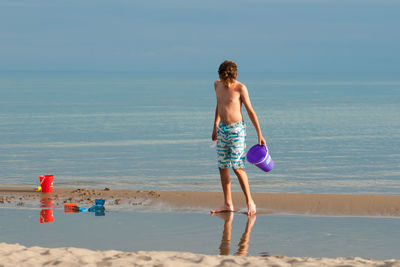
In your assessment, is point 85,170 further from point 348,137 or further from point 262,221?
point 348,137

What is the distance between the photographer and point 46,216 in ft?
26.4

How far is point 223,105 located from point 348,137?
14.6m

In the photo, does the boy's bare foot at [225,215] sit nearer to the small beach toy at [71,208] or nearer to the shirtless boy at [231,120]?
the shirtless boy at [231,120]

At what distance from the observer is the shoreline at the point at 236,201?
839 centimetres

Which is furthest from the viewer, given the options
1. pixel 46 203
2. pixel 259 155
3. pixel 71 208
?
pixel 46 203

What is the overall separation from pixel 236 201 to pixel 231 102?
184 centimetres

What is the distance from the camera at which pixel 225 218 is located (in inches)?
310

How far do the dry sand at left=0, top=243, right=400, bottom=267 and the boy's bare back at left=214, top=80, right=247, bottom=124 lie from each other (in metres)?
2.37

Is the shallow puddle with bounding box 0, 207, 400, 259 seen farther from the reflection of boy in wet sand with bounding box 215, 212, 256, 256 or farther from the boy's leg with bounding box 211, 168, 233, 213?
the boy's leg with bounding box 211, 168, 233, 213

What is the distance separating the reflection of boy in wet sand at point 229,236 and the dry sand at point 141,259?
48 cm

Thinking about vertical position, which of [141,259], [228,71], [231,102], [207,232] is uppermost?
[228,71]

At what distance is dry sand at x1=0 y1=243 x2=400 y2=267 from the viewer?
A: 5.43 metres

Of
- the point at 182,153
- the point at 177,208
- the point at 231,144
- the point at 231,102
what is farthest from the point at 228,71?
the point at 182,153

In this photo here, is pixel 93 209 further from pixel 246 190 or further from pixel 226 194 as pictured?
pixel 246 190
